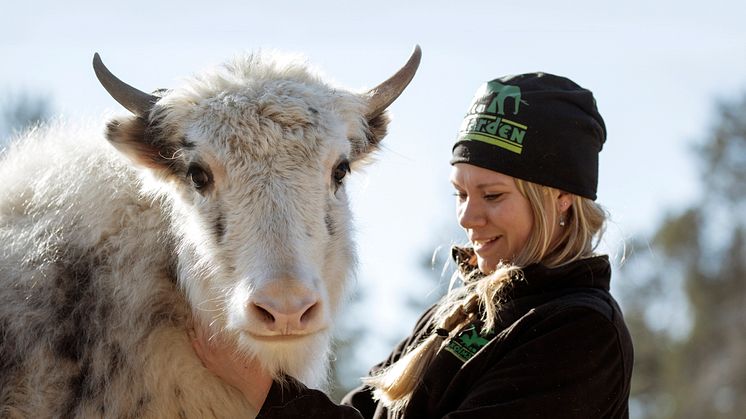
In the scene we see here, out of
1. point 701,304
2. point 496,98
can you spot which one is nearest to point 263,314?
point 496,98

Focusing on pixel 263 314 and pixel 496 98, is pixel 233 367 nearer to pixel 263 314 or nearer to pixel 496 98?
pixel 263 314

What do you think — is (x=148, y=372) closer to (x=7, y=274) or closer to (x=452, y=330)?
(x=7, y=274)

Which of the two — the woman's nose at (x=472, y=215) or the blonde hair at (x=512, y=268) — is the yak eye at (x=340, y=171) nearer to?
the woman's nose at (x=472, y=215)

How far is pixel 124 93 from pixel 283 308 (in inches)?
63.7

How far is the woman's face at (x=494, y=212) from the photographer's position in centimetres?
494

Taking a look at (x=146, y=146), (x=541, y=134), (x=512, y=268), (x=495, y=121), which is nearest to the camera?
(x=512, y=268)

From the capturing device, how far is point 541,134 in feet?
16.1

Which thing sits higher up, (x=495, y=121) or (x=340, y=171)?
(x=495, y=121)

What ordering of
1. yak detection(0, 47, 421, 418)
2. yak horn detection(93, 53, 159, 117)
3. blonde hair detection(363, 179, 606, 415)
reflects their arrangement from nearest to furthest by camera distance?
yak detection(0, 47, 421, 418), blonde hair detection(363, 179, 606, 415), yak horn detection(93, 53, 159, 117)

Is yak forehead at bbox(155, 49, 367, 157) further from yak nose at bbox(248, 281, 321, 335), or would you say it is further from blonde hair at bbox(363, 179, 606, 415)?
blonde hair at bbox(363, 179, 606, 415)

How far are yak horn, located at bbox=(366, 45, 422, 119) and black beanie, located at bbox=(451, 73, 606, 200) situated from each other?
0.73m

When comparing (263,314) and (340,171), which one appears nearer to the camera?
(263,314)

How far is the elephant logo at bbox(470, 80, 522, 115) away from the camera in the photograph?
196 inches

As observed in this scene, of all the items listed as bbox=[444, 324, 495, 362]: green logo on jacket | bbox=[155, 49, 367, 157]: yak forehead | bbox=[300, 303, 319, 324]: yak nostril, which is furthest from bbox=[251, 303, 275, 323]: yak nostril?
bbox=[444, 324, 495, 362]: green logo on jacket
